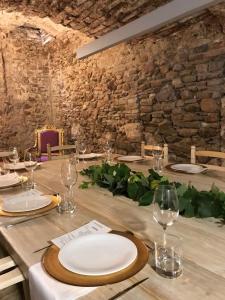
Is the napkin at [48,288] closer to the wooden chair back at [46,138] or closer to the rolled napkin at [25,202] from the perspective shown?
the rolled napkin at [25,202]

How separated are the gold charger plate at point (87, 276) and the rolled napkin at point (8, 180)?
0.96m

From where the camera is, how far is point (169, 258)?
819 millimetres

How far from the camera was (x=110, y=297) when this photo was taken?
26.2 inches

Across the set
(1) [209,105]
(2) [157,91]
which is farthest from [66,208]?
(2) [157,91]

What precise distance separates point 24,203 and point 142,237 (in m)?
0.66

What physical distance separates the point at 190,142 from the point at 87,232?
251 cm

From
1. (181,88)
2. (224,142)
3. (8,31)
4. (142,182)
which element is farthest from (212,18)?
(8,31)

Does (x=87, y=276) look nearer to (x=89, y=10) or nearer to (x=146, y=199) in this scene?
(x=146, y=199)

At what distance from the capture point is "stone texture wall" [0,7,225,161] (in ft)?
9.89

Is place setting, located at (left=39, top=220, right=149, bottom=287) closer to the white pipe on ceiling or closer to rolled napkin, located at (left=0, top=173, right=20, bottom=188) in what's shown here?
rolled napkin, located at (left=0, top=173, right=20, bottom=188)

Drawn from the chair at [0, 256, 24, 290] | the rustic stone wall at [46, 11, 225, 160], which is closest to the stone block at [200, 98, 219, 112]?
the rustic stone wall at [46, 11, 225, 160]

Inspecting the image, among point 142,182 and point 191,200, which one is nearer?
point 191,200

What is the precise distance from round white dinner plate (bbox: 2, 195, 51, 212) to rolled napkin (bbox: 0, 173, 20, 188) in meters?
0.35

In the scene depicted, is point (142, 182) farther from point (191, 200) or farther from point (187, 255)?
point (187, 255)
